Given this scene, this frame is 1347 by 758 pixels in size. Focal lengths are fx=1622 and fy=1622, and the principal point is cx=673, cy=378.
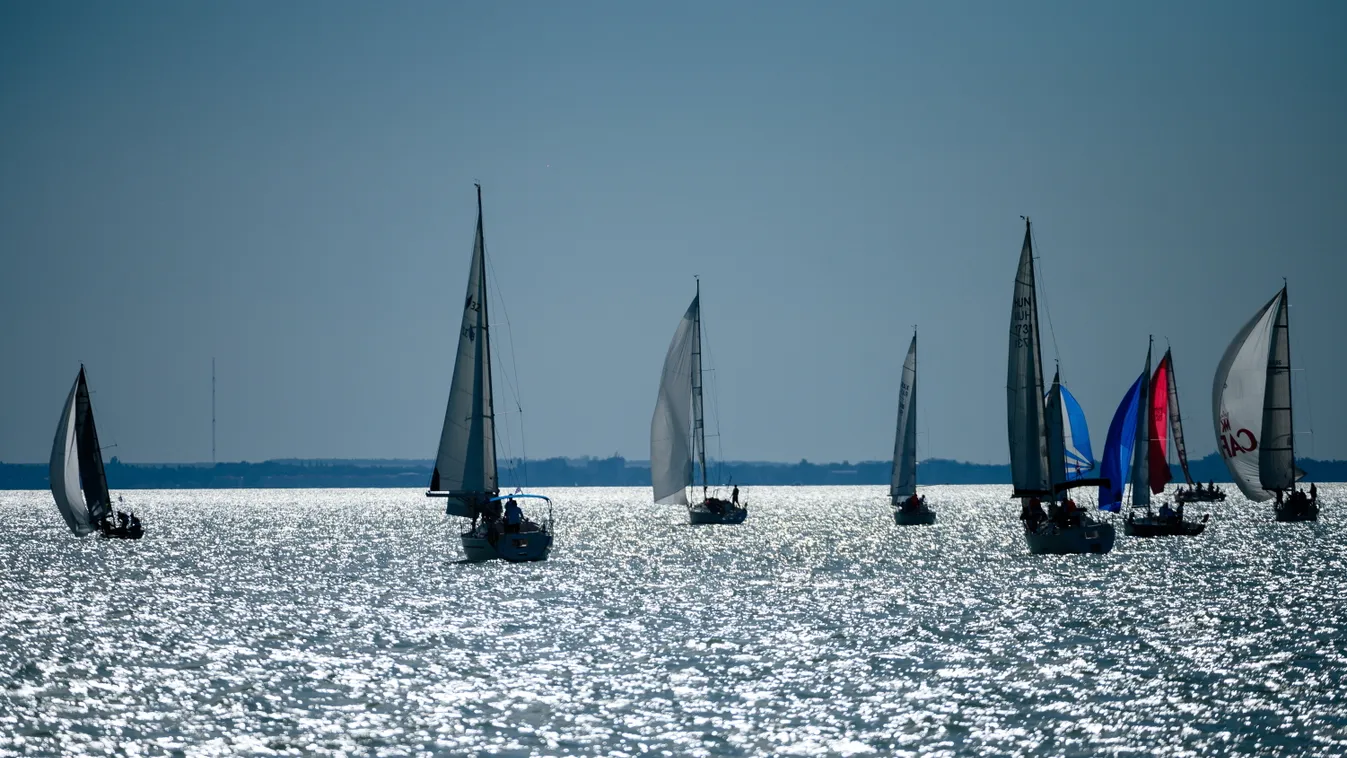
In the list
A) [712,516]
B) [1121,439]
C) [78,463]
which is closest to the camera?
[78,463]

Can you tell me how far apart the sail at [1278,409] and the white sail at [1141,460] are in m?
6.43

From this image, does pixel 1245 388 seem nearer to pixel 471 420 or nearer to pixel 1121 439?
pixel 1121 439

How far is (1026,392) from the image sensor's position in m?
63.4

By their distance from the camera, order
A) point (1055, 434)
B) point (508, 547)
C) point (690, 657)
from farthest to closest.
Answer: point (1055, 434), point (508, 547), point (690, 657)

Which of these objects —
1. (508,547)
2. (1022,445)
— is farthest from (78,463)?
(1022,445)

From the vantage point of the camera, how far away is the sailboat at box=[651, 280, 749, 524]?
92.7 metres

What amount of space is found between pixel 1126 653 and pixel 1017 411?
89.3 ft

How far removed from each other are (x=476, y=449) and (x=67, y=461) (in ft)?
98.1

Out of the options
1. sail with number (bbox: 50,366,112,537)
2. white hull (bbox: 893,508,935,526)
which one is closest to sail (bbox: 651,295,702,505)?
white hull (bbox: 893,508,935,526)

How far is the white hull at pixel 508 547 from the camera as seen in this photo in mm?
65625

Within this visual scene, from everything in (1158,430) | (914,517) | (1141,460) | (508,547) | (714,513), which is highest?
(1158,430)

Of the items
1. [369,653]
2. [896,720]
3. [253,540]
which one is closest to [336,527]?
[253,540]

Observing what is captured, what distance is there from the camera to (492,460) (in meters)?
63.5

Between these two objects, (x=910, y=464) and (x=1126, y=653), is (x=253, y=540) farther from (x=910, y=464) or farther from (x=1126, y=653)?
(x=1126, y=653)
